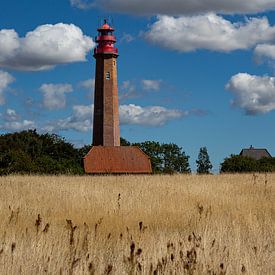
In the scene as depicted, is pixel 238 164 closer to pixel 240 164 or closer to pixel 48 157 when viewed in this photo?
pixel 240 164

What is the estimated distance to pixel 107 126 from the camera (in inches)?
2372

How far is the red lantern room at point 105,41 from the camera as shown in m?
63.9

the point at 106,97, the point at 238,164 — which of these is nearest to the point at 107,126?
the point at 106,97

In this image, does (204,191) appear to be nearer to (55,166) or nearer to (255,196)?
(255,196)

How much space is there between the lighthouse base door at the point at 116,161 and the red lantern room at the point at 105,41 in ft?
39.4

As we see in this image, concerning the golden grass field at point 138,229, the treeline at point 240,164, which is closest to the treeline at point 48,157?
the treeline at point 240,164

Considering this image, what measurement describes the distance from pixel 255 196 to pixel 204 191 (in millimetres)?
1122

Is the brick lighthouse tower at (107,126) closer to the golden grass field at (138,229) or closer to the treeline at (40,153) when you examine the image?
the treeline at (40,153)

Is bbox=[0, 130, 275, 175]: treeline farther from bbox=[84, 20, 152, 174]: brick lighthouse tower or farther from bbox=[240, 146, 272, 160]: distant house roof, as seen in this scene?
bbox=[240, 146, 272, 160]: distant house roof

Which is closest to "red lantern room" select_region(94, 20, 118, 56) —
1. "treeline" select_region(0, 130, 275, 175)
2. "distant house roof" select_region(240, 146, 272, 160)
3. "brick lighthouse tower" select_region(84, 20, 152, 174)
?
"brick lighthouse tower" select_region(84, 20, 152, 174)

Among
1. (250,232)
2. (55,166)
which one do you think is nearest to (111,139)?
(55,166)

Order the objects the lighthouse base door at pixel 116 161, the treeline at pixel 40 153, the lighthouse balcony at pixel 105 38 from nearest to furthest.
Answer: the treeline at pixel 40 153 → the lighthouse base door at pixel 116 161 → the lighthouse balcony at pixel 105 38

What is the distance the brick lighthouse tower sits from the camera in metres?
56.6

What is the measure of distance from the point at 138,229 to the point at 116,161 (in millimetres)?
48813
